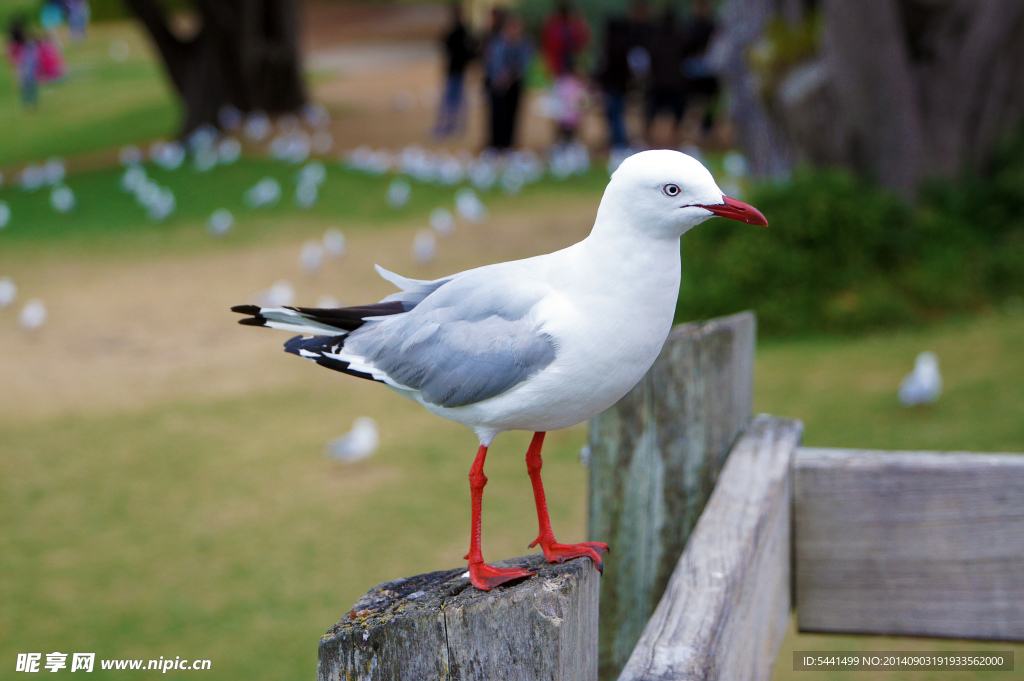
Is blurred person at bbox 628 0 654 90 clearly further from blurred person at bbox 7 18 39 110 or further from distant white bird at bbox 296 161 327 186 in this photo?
blurred person at bbox 7 18 39 110

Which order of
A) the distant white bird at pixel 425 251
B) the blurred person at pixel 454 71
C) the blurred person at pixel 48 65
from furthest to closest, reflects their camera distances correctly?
the blurred person at pixel 48 65
the blurred person at pixel 454 71
the distant white bird at pixel 425 251

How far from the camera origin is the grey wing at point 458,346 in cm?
156

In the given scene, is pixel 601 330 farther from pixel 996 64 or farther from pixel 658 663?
pixel 996 64

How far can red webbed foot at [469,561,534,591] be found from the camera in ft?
4.85

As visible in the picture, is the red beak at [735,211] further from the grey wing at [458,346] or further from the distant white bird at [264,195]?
the distant white bird at [264,195]

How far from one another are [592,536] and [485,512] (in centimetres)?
272

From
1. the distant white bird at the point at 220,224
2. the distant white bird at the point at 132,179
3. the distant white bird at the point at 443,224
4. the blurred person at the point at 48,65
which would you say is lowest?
the distant white bird at the point at 443,224

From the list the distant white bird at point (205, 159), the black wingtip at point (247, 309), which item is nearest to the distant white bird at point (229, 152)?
the distant white bird at point (205, 159)

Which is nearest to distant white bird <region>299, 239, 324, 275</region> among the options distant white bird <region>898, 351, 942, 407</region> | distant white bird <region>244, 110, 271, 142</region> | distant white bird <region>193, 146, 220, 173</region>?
distant white bird <region>193, 146, 220, 173</region>

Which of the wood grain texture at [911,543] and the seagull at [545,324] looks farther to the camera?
the wood grain texture at [911,543]

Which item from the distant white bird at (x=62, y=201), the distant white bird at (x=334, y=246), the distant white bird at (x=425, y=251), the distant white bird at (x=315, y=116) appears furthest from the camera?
the distant white bird at (x=315, y=116)

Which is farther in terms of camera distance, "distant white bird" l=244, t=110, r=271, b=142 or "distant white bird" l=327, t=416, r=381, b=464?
"distant white bird" l=244, t=110, r=271, b=142

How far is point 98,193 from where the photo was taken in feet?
41.3

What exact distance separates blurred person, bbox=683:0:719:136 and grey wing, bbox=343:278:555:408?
14.3 metres
